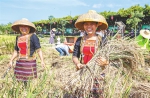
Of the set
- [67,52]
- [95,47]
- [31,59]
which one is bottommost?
[67,52]

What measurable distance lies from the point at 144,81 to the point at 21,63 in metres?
1.43

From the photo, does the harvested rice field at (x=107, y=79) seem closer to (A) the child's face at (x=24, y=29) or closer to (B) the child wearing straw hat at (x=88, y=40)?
(B) the child wearing straw hat at (x=88, y=40)

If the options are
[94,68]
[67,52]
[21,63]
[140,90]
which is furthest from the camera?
[67,52]

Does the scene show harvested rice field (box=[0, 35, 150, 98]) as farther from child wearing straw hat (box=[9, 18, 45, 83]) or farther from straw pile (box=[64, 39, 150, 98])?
child wearing straw hat (box=[9, 18, 45, 83])

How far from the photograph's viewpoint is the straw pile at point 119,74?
78.8 inches

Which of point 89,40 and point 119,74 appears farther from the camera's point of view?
point 89,40

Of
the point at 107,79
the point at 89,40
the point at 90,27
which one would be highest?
the point at 90,27

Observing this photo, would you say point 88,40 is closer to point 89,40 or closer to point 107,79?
point 89,40

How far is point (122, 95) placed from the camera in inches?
87.7

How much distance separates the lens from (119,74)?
2154 mm

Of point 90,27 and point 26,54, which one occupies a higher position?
point 90,27

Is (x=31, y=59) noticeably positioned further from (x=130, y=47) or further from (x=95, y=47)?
(x=130, y=47)

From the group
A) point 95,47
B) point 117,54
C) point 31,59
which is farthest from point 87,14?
point 31,59

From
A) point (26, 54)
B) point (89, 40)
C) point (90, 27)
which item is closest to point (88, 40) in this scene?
point (89, 40)
